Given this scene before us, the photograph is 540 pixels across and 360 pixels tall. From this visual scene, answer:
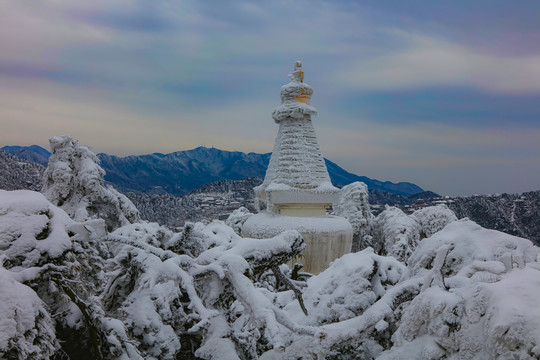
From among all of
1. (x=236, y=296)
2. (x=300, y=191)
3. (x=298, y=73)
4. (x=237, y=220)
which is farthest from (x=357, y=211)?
(x=236, y=296)

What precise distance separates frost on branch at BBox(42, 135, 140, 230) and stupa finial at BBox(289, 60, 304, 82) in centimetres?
529

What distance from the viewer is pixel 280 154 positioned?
10.7 metres

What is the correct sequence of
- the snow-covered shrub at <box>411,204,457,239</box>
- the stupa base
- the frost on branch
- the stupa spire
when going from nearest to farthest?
the frost on branch, the stupa base, the stupa spire, the snow-covered shrub at <box>411,204,457,239</box>

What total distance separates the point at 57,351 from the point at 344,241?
8.27m

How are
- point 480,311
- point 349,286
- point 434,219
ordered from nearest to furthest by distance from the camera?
point 480,311
point 349,286
point 434,219

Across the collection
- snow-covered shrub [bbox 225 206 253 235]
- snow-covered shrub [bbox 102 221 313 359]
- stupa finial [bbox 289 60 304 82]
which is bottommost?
snow-covered shrub [bbox 225 206 253 235]

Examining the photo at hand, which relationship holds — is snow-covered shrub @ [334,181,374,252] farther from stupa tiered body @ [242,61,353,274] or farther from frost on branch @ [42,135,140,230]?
frost on branch @ [42,135,140,230]

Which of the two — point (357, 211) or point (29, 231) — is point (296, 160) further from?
point (29, 231)

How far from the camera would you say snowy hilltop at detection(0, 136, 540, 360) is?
2.32m

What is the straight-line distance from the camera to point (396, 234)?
11.0 m

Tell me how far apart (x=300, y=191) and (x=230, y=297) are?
704 centimetres

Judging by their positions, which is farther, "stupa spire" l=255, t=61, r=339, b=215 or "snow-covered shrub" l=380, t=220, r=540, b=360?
"stupa spire" l=255, t=61, r=339, b=215

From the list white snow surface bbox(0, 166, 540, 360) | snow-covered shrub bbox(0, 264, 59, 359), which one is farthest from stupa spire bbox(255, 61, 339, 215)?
snow-covered shrub bbox(0, 264, 59, 359)

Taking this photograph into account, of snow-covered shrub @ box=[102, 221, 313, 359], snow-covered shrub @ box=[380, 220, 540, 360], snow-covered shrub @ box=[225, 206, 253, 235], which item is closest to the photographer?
snow-covered shrub @ box=[380, 220, 540, 360]
